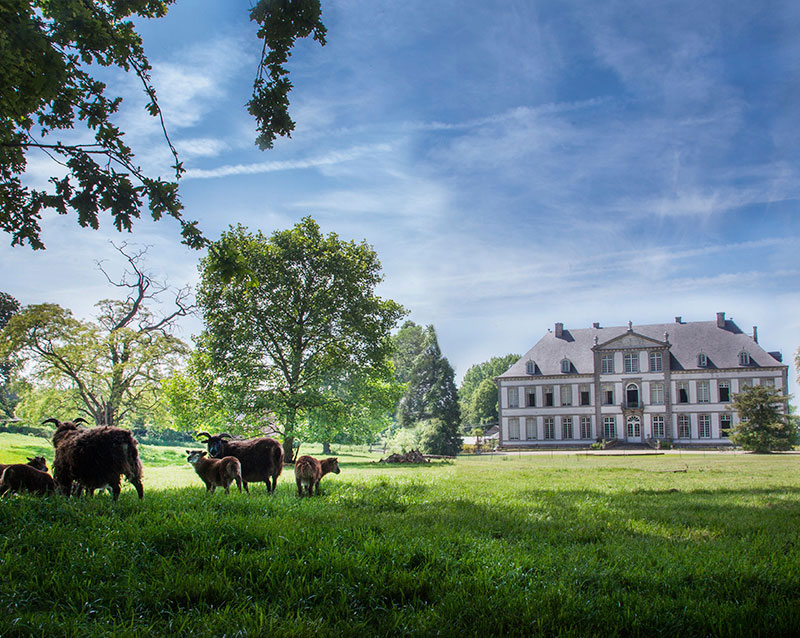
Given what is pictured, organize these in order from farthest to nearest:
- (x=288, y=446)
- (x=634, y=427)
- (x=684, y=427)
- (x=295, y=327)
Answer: (x=634, y=427) → (x=684, y=427) → (x=295, y=327) → (x=288, y=446)

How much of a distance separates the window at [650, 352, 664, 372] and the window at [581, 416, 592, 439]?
944cm

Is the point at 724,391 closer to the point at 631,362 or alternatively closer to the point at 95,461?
the point at 631,362

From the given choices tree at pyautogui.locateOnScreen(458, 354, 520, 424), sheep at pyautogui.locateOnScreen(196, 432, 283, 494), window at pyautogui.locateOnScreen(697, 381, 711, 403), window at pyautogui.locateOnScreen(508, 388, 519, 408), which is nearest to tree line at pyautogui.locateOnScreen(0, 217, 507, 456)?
sheep at pyautogui.locateOnScreen(196, 432, 283, 494)

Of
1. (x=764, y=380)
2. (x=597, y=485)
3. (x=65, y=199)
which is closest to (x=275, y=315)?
(x=597, y=485)

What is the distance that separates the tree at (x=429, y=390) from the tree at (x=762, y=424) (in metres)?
26.0

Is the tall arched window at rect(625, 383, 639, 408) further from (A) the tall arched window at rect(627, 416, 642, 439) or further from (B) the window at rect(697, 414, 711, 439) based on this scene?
(B) the window at rect(697, 414, 711, 439)

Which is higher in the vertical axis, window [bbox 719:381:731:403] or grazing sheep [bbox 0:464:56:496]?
window [bbox 719:381:731:403]

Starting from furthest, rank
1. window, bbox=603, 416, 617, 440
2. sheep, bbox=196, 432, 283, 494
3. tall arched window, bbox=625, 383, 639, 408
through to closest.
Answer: window, bbox=603, 416, 617, 440 < tall arched window, bbox=625, 383, 639, 408 < sheep, bbox=196, 432, 283, 494

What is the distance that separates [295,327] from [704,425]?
178ft

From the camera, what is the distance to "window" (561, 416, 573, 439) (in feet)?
216

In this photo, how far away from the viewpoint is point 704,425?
6125cm

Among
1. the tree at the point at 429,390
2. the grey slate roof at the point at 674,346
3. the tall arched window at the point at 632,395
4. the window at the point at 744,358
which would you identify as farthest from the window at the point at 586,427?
the window at the point at 744,358

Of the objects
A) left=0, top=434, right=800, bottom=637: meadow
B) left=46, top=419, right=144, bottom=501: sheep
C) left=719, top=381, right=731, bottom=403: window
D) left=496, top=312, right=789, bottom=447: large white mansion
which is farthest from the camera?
left=496, top=312, right=789, bottom=447: large white mansion

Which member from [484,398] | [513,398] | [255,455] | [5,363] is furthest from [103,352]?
[484,398]
